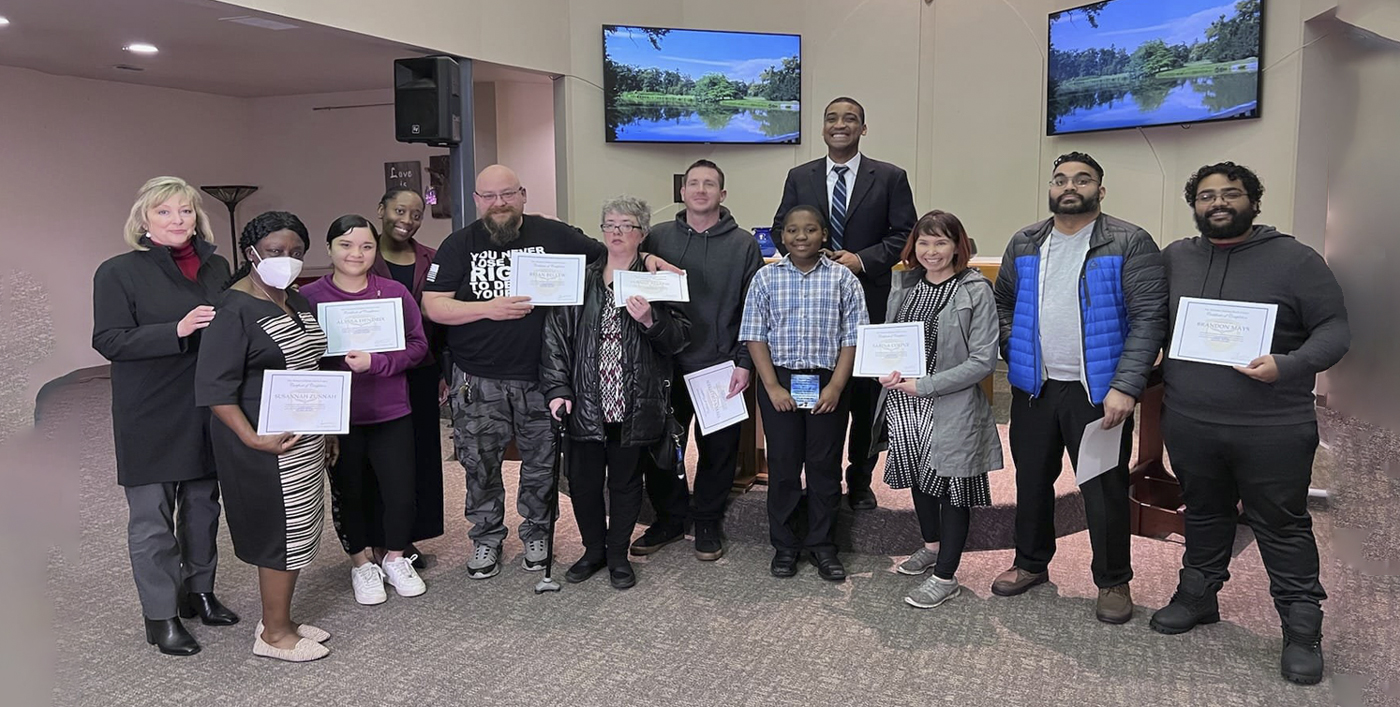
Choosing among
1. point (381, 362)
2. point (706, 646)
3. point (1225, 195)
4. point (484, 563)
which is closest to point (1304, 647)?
point (1225, 195)

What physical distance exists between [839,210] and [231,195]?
7.67 meters

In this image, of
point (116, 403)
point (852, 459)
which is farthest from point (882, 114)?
point (116, 403)

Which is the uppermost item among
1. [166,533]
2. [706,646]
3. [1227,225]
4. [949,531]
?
[1227,225]

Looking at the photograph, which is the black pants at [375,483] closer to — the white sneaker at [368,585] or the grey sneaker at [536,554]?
the white sneaker at [368,585]

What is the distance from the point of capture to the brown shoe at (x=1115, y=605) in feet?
10.5

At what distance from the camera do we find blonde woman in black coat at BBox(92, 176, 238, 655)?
278cm

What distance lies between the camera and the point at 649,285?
3.31 m

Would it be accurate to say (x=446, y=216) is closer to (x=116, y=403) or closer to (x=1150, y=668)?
(x=116, y=403)

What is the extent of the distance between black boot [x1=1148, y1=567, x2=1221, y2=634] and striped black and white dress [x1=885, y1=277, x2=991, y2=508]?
0.66 metres

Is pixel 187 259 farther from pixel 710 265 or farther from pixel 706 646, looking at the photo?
pixel 706 646

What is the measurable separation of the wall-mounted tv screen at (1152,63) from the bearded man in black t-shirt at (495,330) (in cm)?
472

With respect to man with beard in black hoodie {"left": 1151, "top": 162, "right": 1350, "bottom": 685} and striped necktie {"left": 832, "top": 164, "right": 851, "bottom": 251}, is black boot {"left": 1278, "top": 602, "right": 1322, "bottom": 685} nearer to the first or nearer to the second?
man with beard in black hoodie {"left": 1151, "top": 162, "right": 1350, "bottom": 685}

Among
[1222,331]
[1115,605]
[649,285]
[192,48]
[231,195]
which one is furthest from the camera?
[231,195]

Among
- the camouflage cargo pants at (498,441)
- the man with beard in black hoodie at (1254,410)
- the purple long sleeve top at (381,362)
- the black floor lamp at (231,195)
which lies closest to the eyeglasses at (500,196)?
the purple long sleeve top at (381,362)
